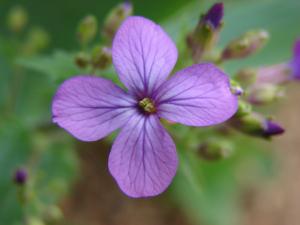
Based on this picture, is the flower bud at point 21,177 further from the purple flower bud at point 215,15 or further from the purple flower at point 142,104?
the purple flower bud at point 215,15

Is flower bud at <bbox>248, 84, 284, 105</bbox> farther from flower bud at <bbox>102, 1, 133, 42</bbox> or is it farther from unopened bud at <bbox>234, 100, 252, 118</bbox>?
flower bud at <bbox>102, 1, 133, 42</bbox>

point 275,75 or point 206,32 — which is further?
point 275,75

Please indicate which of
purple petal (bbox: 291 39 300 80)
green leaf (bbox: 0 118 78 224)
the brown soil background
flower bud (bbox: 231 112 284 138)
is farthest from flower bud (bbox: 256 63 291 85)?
the brown soil background

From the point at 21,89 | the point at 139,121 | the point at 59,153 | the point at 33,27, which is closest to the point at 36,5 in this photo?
the point at 33,27

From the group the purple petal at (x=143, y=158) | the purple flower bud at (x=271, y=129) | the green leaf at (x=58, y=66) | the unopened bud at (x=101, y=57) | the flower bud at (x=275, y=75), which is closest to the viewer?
the purple petal at (x=143, y=158)

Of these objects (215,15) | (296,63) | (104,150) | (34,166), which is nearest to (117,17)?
(215,15)

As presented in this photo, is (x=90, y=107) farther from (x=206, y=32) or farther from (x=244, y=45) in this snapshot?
(x=244, y=45)

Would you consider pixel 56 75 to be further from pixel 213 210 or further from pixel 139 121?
pixel 213 210

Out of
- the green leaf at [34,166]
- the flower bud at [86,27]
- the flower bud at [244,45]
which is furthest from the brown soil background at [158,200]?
the flower bud at [244,45]
